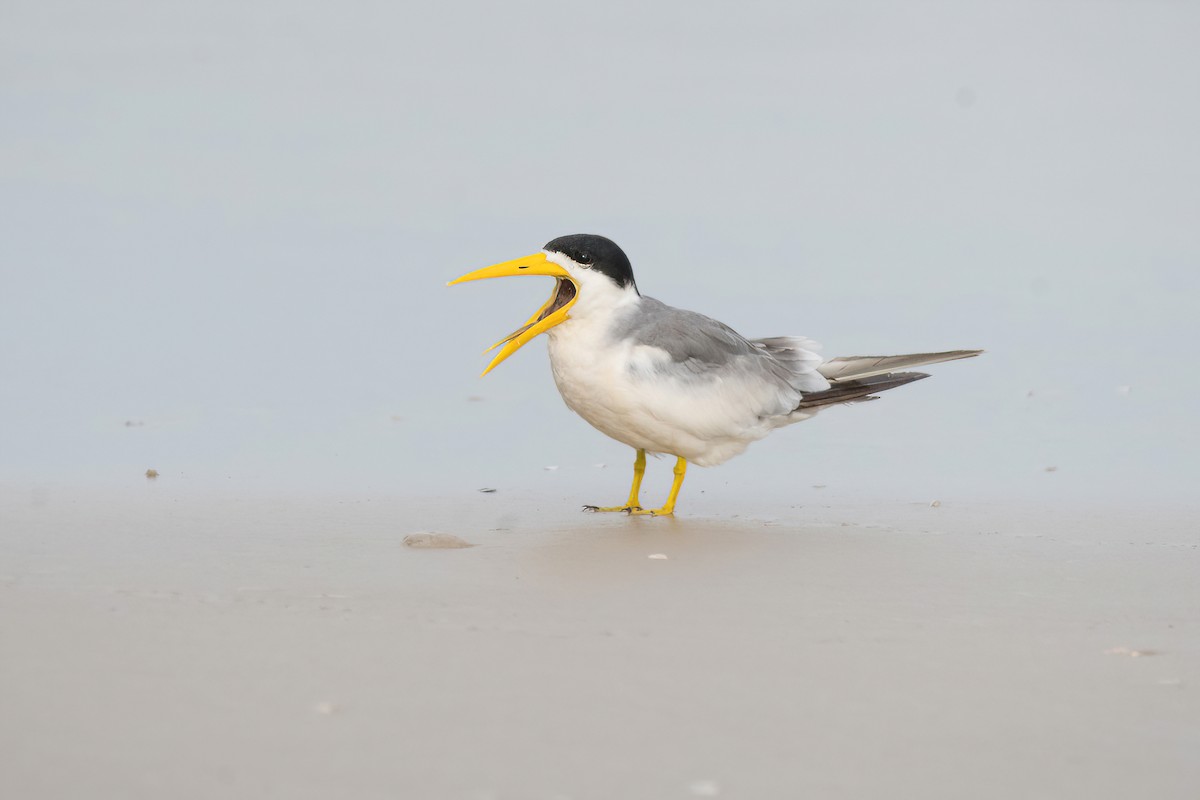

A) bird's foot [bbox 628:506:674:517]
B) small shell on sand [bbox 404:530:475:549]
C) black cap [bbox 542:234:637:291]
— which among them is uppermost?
black cap [bbox 542:234:637:291]

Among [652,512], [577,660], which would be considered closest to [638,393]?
[652,512]

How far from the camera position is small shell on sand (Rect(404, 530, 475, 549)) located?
180 inches

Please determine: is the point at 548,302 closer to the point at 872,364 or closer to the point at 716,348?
the point at 716,348

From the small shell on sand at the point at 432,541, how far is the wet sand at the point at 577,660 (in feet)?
0.18

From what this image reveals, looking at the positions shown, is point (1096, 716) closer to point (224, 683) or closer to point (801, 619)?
point (801, 619)

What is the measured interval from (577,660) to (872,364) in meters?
3.11

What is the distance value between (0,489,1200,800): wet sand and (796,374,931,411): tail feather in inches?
39.9

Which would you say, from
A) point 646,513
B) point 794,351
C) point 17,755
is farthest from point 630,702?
point 794,351

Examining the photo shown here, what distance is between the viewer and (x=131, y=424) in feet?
21.9

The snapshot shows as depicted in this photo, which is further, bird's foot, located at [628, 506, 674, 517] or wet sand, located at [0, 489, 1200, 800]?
bird's foot, located at [628, 506, 674, 517]

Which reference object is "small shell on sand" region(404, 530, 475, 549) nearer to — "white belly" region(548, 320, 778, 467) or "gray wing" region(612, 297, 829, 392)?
"white belly" region(548, 320, 778, 467)

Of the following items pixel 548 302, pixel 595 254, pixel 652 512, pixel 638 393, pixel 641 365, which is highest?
pixel 595 254

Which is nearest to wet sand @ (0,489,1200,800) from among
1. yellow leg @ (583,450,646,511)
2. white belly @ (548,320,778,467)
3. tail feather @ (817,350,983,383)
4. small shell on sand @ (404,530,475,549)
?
small shell on sand @ (404,530,475,549)

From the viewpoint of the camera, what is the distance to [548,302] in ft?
18.7
